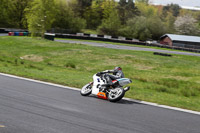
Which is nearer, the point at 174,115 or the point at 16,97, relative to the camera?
the point at 174,115

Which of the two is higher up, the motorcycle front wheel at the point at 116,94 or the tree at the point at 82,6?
the tree at the point at 82,6

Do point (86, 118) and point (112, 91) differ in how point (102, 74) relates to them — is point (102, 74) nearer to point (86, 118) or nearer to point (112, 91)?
point (112, 91)

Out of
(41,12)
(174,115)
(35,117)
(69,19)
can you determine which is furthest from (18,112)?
(69,19)

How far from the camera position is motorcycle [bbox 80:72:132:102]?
1072 centimetres

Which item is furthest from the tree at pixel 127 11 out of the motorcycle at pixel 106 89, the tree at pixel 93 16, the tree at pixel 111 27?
the motorcycle at pixel 106 89

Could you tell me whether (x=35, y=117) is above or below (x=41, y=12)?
below

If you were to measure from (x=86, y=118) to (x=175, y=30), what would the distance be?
334 feet

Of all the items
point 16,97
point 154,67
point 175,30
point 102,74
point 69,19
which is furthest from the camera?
point 175,30

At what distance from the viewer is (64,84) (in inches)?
555

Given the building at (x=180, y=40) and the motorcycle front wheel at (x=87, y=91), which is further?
the building at (x=180, y=40)

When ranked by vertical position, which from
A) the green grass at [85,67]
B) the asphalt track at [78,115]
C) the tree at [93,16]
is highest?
the tree at [93,16]

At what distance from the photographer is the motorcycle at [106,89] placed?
1072cm

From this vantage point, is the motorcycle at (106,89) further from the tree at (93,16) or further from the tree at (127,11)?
the tree at (93,16)

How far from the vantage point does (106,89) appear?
1130cm
